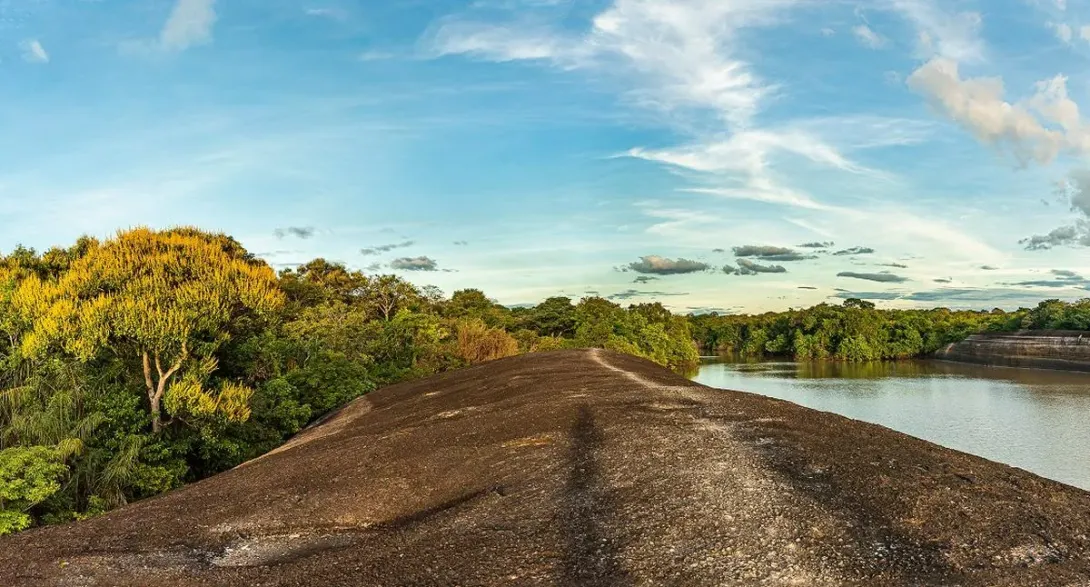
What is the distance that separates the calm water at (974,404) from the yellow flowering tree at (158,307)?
20.0 m

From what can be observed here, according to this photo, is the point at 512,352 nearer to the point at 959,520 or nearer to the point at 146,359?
the point at 146,359

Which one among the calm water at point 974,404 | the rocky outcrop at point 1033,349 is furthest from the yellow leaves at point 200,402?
the rocky outcrop at point 1033,349

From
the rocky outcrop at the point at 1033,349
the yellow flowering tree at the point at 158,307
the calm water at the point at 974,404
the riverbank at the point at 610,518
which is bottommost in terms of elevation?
the calm water at the point at 974,404

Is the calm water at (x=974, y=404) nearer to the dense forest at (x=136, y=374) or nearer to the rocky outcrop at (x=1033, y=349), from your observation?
the rocky outcrop at (x=1033, y=349)

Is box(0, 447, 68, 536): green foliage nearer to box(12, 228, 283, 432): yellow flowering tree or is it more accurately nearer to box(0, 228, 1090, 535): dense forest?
box(0, 228, 1090, 535): dense forest

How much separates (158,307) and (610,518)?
1032 cm

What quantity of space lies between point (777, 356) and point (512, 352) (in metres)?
66.6

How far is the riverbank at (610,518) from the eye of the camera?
412 cm

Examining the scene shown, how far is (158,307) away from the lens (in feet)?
39.1

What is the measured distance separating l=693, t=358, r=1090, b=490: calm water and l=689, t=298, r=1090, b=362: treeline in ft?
44.4

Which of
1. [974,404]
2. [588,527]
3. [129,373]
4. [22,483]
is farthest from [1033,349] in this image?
[22,483]

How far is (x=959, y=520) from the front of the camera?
4.65 m

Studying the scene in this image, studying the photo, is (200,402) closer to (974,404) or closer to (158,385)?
(158,385)

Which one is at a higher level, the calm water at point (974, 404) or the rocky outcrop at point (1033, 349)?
the rocky outcrop at point (1033, 349)
